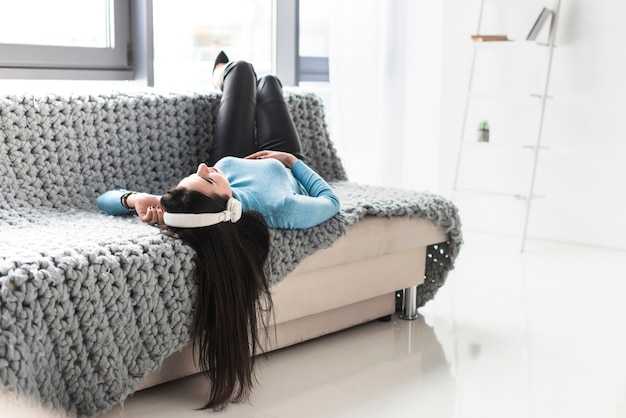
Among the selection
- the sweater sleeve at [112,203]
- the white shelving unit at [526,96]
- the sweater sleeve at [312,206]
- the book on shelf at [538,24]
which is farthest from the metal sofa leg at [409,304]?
the book on shelf at [538,24]

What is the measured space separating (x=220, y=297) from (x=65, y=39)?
142 centimetres

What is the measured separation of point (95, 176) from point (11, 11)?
0.77 meters

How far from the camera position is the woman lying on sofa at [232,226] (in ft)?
5.91

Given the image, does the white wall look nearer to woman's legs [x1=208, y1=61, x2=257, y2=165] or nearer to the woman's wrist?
woman's legs [x1=208, y1=61, x2=257, y2=165]

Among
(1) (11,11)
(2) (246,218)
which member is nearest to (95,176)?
(2) (246,218)

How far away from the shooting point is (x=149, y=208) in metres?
1.98

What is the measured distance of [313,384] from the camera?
6.53 ft

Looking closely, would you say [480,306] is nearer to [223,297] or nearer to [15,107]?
[223,297]

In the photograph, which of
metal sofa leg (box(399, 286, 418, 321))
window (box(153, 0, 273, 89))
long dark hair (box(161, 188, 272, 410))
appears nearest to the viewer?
long dark hair (box(161, 188, 272, 410))

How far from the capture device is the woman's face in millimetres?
1856

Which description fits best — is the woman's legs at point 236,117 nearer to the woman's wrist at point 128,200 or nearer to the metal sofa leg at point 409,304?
the woman's wrist at point 128,200

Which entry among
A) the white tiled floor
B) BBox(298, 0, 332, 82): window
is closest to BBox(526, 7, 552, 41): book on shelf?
BBox(298, 0, 332, 82): window

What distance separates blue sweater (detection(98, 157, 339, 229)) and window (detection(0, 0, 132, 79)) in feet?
2.36

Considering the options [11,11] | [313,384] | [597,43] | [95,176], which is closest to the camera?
[313,384]
